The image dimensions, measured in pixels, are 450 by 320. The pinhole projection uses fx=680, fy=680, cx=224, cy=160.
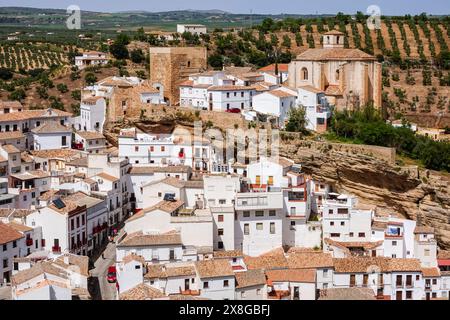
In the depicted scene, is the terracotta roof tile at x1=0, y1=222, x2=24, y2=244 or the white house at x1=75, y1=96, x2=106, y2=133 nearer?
the terracotta roof tile at x1=0, y1=222, x2=24, y2=244

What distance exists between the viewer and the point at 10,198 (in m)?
18.6

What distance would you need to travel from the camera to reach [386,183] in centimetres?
1925

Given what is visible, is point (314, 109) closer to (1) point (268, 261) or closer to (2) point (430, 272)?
(2) point (430, 272)

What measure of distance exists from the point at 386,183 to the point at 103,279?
8495mm

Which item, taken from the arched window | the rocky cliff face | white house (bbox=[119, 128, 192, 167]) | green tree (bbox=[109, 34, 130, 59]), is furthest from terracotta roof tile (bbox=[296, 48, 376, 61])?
green tree (bbox=[109, 34, 130, 59])

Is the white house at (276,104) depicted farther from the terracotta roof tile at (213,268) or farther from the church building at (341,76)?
the terracotta roof tile at (213,268)

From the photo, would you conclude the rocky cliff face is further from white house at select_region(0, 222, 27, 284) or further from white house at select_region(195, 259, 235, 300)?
white house at select_region(0, 222, 27, 284)

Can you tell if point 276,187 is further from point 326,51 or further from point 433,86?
point 433,86

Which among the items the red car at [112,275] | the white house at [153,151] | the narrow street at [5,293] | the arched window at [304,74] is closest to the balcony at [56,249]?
the red car at [112,275]

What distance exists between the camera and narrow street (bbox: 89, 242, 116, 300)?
47.7ft

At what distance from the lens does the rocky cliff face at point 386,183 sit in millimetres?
18578

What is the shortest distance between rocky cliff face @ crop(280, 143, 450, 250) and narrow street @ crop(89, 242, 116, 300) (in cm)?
616

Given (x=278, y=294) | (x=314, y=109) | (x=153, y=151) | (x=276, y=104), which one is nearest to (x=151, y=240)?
(x=278, y=294)
